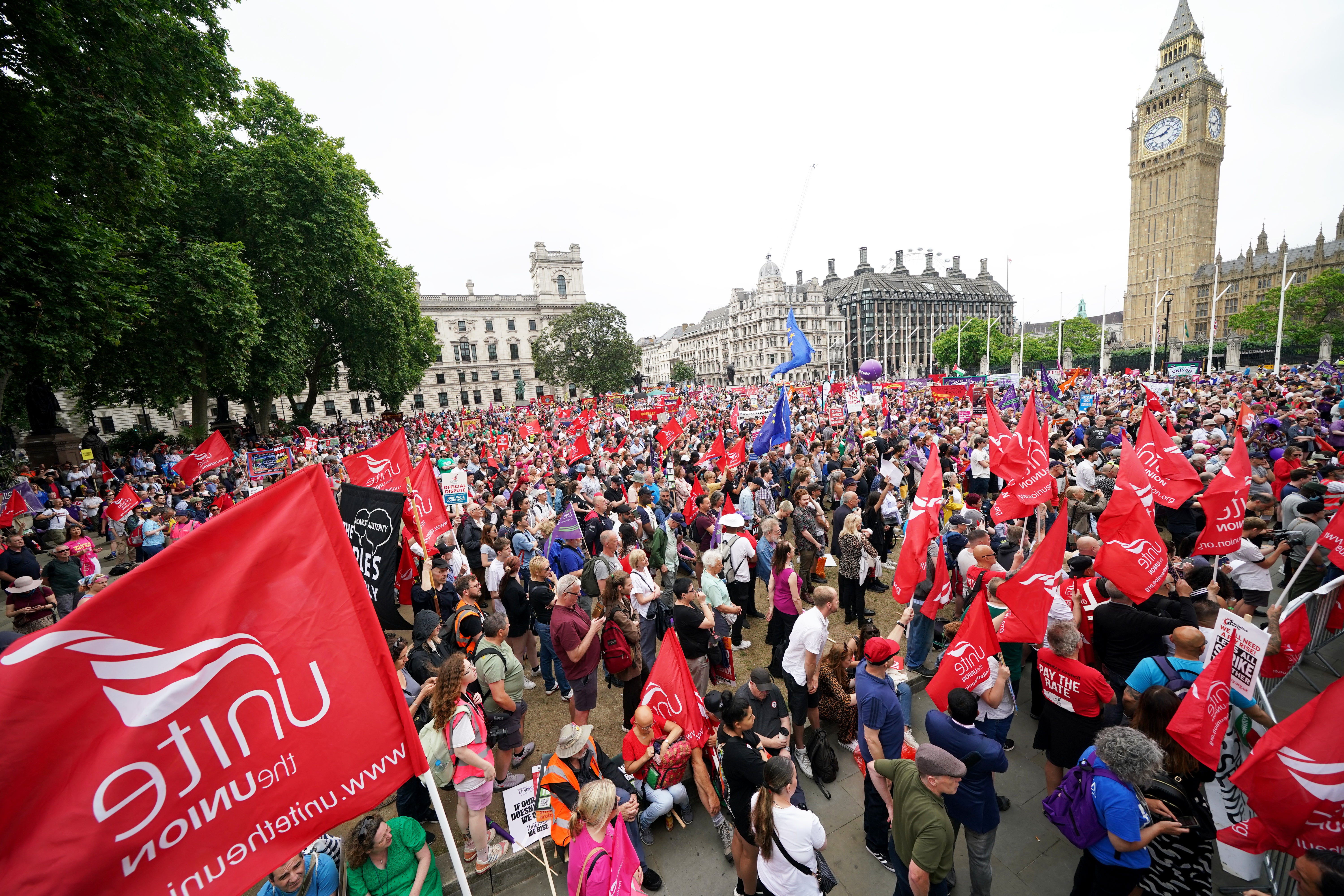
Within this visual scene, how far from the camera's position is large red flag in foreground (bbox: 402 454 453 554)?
23.4ft

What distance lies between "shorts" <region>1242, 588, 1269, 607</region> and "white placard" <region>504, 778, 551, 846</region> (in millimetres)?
7592

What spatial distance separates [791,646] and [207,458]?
16.4 metres

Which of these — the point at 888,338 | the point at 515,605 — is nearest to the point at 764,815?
the point at 515,605

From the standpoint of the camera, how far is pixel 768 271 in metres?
102

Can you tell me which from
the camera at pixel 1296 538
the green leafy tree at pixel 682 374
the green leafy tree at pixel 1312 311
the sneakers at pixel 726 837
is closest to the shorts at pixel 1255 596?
the camera at pixel 1296 538

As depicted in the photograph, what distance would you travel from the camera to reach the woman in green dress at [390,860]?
3084 mm

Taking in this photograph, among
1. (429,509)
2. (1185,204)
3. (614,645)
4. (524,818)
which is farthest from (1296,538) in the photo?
(1185,204)

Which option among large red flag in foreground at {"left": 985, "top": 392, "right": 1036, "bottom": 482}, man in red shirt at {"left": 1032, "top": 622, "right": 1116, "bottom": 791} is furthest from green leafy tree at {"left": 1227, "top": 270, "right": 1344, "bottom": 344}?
man in red shirt at {"left": 1032, "top": 622, "right": 1116, "bottom": 791}

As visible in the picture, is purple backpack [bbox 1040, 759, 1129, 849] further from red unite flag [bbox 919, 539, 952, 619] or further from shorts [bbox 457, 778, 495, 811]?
shorts [bbox 457, 778, 495, 811]

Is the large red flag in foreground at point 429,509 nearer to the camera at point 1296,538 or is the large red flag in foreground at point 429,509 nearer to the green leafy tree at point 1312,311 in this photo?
the camera at point 1296,538

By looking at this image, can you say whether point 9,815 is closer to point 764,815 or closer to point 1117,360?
point 764,815

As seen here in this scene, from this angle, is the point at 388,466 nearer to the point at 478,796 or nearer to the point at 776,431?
the point at 478,796

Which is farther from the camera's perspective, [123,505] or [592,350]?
[592,350]

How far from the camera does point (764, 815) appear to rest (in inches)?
119
